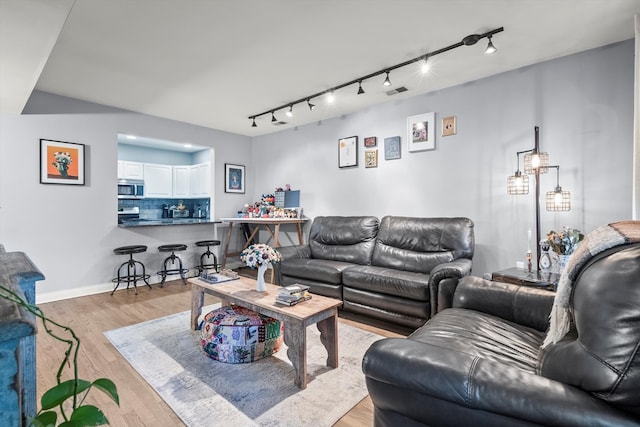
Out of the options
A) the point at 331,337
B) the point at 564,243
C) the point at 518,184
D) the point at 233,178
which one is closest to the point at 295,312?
the point at 331,337

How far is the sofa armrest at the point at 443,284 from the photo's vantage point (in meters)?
2.66

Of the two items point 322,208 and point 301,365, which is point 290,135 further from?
point 301,365

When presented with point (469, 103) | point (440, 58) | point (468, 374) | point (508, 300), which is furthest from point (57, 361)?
point (469, 103)

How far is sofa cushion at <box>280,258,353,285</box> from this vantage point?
3.46m

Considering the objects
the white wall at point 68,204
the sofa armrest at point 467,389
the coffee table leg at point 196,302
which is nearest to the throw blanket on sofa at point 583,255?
the sofa armrest at point 467,389

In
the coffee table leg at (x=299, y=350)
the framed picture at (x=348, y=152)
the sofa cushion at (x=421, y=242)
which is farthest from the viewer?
the framed picture at (x=348, y=152)

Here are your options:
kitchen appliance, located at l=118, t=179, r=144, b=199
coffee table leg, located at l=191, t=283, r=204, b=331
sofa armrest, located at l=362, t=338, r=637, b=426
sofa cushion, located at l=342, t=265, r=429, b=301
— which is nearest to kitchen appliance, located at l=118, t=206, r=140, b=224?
kitchen appliance, located at l=118, t=179, r=144, b=199

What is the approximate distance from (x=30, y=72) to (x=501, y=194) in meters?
4.46

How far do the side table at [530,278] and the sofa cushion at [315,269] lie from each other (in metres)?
1.50

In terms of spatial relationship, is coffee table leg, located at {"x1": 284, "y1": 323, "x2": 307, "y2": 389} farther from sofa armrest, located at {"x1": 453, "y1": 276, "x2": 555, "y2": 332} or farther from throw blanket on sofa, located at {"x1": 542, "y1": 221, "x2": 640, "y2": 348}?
throw blanket on sofa, located at {"x1": 542, "y1": 221, "x2": 640, "y2": 348}

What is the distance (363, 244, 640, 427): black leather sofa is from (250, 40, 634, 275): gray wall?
6.76 ft

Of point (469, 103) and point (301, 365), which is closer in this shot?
point (301, 365)

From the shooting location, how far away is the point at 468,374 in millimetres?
1135

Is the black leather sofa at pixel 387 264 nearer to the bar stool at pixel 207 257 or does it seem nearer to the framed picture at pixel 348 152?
the framed picture at pixel 348 152
